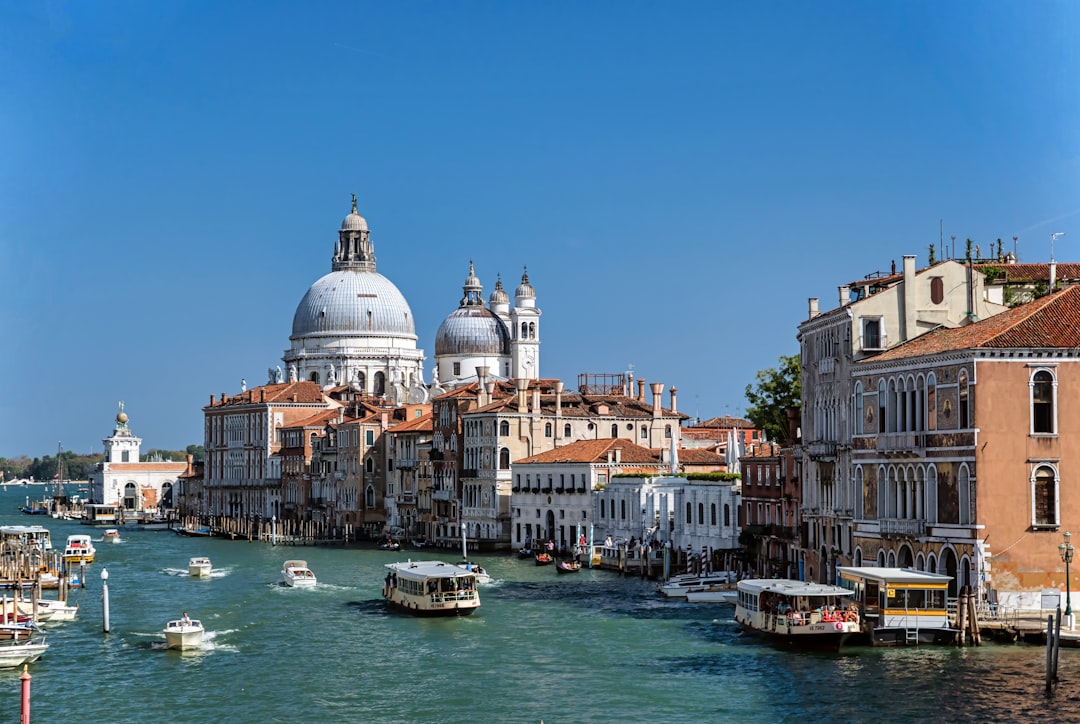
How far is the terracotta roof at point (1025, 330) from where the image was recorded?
36688mm

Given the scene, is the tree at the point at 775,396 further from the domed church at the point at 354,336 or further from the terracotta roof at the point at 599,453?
the domed church at the point at 354,336

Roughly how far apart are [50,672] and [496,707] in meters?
10.3

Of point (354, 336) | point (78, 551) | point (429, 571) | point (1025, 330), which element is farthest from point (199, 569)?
point (354, 336)

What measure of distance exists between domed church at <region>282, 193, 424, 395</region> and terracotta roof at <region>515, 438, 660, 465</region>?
47.2 meters

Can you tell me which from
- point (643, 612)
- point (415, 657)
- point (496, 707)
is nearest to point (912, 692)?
point (496, 707)

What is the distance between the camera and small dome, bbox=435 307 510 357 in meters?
115

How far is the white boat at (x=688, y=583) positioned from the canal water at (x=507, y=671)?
566 mm

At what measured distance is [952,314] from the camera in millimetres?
42562

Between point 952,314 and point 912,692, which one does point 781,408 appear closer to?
point 952,314

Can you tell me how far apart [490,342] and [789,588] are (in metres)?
77.7

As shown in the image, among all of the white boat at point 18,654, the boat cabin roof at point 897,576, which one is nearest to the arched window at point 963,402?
the boat cabin roof at point 897,576

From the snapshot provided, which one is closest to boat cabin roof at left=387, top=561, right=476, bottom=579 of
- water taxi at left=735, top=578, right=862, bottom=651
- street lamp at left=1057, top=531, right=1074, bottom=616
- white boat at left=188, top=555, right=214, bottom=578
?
water taxi at left=735, top=578, right=862, bottom=651

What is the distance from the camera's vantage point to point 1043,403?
3688 centimetres

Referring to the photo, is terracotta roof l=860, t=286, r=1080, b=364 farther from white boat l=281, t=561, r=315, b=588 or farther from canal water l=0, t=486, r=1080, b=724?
white boat l=281, t=561, r=315, b=588
